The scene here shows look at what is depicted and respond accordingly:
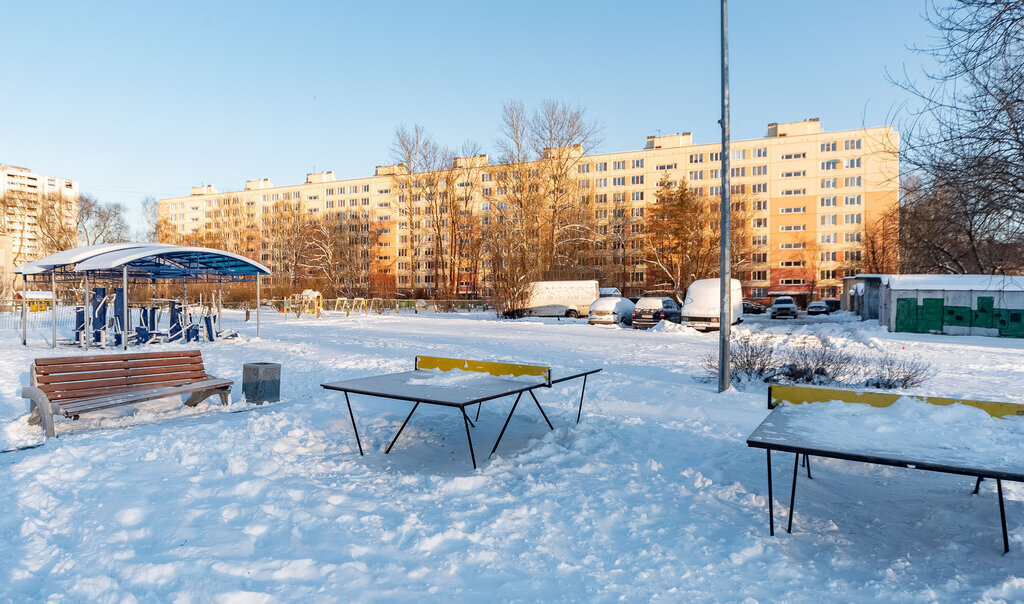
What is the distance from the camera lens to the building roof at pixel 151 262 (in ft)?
54.9

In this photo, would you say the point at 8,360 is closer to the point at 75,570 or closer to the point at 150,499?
the point at 150,499

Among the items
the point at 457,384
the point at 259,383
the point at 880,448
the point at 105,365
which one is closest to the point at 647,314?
the point at 259,383

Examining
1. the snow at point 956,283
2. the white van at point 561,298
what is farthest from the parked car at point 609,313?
the snow at point 956,283

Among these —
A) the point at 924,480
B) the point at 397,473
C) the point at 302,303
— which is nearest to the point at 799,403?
the point at 924,480

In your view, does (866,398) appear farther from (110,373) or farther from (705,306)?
(705,306)

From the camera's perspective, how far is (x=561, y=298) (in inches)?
1305

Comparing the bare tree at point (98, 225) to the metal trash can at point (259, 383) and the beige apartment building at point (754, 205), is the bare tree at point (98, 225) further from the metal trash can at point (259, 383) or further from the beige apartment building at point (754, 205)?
the metal trash can at point (259, 383)

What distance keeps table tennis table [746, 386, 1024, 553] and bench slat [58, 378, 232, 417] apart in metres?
6.70

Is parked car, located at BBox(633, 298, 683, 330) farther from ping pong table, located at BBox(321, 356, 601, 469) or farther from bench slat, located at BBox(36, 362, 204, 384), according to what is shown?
bench slat, located at BBox(36, 362, 204, 384)

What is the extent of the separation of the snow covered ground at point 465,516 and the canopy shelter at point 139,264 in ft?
35.8

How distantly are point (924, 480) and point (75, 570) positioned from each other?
622 centimetres

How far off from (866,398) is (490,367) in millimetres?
3928

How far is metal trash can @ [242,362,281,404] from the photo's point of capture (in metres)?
8.22

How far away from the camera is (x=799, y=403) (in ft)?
17.7
